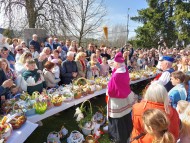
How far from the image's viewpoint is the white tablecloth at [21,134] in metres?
2.68

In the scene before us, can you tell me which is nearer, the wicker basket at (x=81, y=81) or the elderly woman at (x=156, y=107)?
the elderly woman at (x=156, y=107)

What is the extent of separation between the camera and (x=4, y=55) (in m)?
5.21

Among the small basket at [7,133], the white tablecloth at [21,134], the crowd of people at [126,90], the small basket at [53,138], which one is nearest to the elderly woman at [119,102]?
the crowd of people at [126,90]

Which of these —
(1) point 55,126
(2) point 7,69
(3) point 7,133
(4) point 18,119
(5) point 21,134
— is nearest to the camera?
(3) point 7,133

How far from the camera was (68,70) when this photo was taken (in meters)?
5.62

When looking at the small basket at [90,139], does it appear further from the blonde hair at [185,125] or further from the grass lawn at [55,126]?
the blonde hair at [185,125]

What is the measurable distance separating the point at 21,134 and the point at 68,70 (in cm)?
294

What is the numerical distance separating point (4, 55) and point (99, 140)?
2965mm

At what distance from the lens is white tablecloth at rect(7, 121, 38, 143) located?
105 inches

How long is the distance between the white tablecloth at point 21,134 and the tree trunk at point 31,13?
1167 centimetres

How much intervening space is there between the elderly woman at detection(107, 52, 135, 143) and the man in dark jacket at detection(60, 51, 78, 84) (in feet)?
6.59

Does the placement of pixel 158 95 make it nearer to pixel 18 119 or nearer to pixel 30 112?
pixel 18 119

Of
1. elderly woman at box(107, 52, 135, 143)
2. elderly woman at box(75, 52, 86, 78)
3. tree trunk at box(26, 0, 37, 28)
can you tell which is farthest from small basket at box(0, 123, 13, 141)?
tree trunk at box(26, 0, 37, 28)

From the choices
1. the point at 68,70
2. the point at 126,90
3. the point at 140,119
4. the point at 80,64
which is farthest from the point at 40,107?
the point at 80,64
